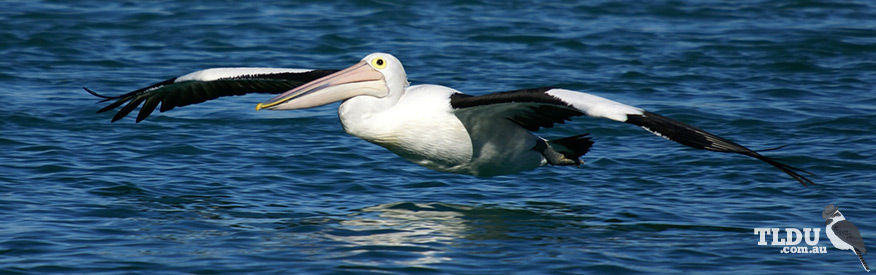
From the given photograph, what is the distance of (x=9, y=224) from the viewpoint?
331 inches

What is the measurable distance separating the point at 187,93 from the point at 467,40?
772 cm

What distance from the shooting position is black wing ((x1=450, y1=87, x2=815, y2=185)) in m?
7.54

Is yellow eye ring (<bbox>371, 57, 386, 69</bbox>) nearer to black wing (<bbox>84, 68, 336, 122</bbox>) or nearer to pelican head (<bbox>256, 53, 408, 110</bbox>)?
pelican head (<bbox>256, 53, 408, 110</bbox>)

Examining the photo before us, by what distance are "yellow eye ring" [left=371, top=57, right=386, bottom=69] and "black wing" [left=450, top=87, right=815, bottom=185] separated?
68cm

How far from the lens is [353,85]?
9.10 metres

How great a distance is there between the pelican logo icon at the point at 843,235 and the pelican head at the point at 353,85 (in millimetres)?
3498

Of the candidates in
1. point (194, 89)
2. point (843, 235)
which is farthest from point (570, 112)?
point (194, 89)

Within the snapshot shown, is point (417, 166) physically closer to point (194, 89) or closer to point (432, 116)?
point (432, 116)

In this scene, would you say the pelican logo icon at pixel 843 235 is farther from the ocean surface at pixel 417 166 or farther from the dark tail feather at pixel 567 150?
the dark tail feather at pixel 567 150

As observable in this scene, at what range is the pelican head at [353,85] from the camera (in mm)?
8938

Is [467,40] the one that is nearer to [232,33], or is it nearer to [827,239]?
[232,33]

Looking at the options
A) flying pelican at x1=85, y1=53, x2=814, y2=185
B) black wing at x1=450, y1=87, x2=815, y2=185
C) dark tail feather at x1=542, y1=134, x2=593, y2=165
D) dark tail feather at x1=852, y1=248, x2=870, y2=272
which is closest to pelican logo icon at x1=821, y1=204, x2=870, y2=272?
dark tail feather at x1=852, y1=248, x2=870, y2=272

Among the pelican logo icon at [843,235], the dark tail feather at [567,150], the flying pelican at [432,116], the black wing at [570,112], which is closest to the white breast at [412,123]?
the flying pelican at [432,116]

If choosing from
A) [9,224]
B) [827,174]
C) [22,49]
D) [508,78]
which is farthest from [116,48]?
[827,174]
